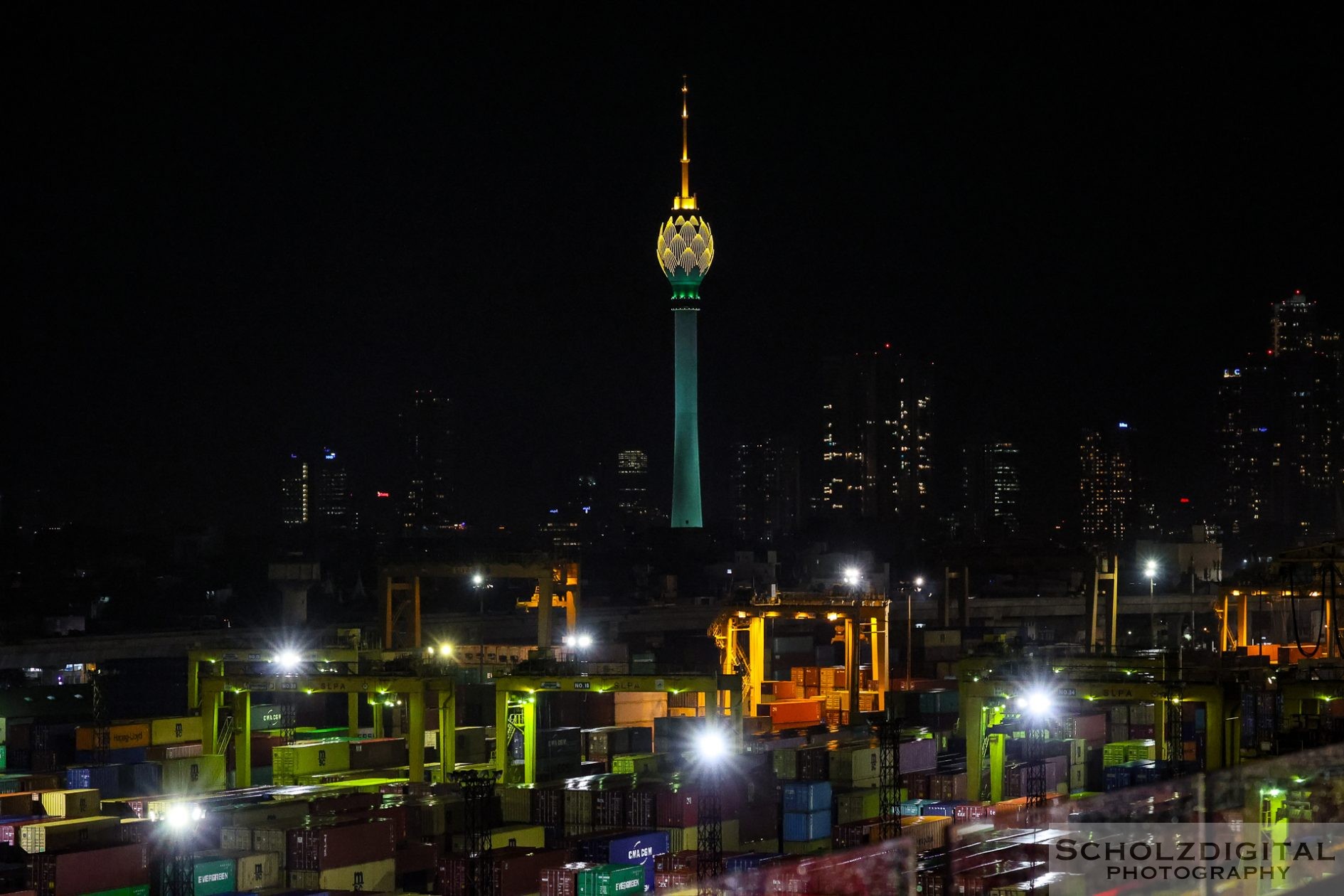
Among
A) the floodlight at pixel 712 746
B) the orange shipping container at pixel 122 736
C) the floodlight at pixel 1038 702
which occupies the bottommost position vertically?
the orange shipping container at pixel 122 736

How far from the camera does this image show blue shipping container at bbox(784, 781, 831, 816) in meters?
28.4

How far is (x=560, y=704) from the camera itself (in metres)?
42.5

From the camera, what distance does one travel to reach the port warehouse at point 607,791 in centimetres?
2291

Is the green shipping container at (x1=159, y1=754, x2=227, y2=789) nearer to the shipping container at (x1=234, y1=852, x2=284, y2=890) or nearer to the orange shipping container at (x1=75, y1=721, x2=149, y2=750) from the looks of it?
the orange shipping container at (x1=75, y1=721, x2=149, y2=750)

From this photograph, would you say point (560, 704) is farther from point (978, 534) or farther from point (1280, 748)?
point (978, 534)

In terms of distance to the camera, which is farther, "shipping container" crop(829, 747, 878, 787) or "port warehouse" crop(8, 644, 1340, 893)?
"shipping container" crop(829, 747, 878, 787)

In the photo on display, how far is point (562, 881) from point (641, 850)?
257 centimetres

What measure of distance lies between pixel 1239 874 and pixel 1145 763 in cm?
1385

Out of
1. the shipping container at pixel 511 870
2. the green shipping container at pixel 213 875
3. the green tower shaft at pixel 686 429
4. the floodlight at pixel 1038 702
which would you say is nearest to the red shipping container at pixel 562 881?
the shipping container at pixel 511 870

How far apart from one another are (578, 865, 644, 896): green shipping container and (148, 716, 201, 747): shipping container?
1744cm

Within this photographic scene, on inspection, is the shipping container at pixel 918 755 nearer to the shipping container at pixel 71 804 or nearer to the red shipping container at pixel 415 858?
the red shipping container at pixel 415 858

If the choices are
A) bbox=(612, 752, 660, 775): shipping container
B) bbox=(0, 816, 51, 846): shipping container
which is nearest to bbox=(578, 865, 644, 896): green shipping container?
bbox=(612, 752, 660, 775): shipping container

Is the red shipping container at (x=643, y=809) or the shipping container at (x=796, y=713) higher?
the red shipping container at (x=643, y=809)

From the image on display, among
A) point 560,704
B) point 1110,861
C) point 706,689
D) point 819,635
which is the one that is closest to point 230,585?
point 819,635
